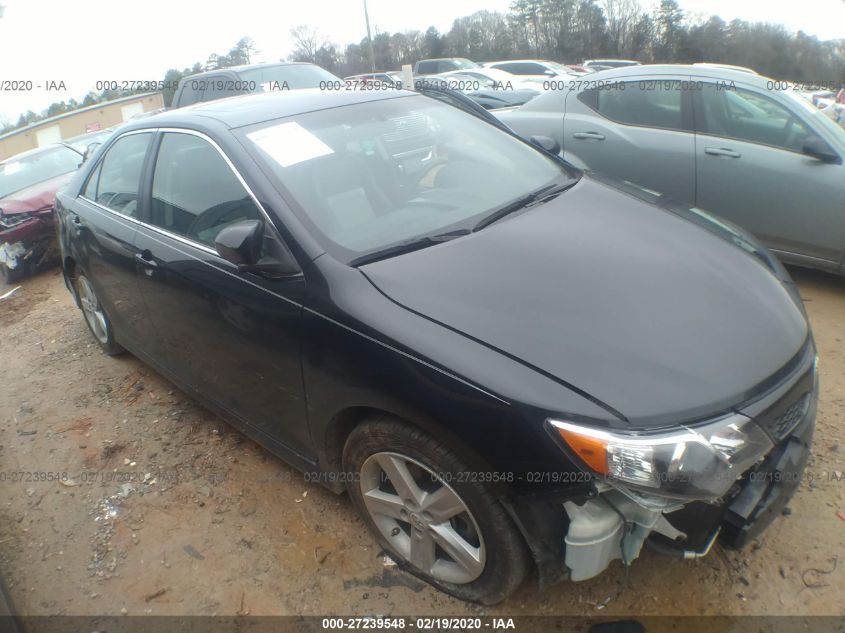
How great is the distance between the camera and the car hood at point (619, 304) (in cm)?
167

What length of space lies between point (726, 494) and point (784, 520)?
843mm

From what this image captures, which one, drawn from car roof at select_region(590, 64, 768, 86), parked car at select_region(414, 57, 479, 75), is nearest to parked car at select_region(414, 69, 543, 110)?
car roof at select_region(590, 64, 768, 86)

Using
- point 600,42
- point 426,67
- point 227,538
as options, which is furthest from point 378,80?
point 600,42

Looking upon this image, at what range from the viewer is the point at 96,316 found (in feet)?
13.8

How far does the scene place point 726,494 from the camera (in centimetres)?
177

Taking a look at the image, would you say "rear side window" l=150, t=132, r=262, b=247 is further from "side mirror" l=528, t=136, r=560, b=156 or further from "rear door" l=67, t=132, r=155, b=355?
"side mirror" l=528, t=136, r=560, b=156

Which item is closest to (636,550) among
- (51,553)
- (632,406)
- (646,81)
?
(632,406)

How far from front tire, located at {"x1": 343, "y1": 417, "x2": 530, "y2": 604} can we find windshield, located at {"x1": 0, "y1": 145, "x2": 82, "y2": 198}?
732 cm

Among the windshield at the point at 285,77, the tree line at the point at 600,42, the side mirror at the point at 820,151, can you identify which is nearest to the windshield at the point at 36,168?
the windshield at the point at 285,77

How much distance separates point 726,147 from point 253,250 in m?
3.62

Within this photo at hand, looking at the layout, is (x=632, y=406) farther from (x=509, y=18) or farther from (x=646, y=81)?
(x=509, y=18)

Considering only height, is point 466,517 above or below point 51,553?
above

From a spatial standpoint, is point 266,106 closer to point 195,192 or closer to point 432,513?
point 195,192

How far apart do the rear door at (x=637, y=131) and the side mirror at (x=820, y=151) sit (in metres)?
0.72
